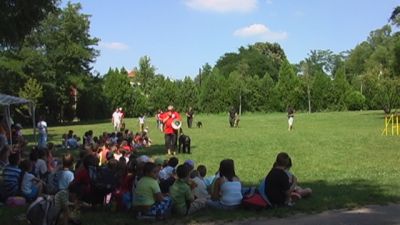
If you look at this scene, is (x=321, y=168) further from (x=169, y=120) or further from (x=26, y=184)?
(x=26, y=184)

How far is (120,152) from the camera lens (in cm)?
1580

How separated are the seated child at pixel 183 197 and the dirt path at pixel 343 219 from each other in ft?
2.51

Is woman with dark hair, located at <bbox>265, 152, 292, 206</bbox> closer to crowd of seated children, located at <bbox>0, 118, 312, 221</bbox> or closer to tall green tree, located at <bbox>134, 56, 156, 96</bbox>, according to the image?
crowd of seated children, located at <bbox>0, 118, 312, 221</bbox>

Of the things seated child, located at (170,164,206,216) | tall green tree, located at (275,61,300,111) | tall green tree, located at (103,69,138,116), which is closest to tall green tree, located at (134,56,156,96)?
tall green tree, located at (103,69,138,116)

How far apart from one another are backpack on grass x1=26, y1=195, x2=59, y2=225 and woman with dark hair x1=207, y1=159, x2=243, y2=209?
2.93m

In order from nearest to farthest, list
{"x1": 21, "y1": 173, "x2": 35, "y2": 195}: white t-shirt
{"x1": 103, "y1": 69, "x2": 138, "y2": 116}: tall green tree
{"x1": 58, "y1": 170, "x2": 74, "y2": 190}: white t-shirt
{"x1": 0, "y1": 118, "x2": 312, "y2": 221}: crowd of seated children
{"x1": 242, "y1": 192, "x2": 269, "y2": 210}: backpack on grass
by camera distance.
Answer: {"x1": 0, "y1": 118, "x2": 312, "y2": 221}: crowd of seated children
{"x1": 242, "y1": 192, "x2": 269, "y2": 210}: backpack on grass
{"x1": 21, "y1": 173, "x2": 35, "y2": 195}: white t-shirt
{"x1": 58, "y1": 170, "x2": 74, "y2": 190}: white t-shirt
{"x1": 103, "y1": 69, "x2": 138, "y2": 116}: tall green tree

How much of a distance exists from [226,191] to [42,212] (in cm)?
323

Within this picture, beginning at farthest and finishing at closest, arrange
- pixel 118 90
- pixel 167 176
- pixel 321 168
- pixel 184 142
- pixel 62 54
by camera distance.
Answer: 1. pixel 118 90
2. pixel 62 54
3. pixel 184 142
4. pixel 321 168
5. pixel 167 176

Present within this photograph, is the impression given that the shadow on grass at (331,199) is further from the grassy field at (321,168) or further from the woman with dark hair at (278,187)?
the woman with dark hair at (278,187)

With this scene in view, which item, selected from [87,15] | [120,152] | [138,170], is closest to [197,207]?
[138,170]

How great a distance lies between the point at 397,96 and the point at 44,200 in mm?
55732

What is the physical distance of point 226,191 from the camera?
31.2 feet

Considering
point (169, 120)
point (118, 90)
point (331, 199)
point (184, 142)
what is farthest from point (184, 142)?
point (118, 90)

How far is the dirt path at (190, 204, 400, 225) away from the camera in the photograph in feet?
27.6
